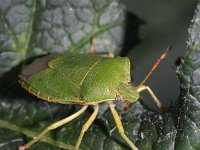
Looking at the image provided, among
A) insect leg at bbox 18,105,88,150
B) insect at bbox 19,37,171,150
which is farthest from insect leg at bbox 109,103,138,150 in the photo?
insect leg at bbox 18,105,88,150

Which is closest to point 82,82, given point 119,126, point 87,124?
point 87,124

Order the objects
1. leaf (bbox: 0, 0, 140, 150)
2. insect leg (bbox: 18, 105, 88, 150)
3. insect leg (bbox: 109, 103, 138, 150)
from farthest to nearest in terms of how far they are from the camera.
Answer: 1. leaf (bbox: 0, 0, 140, 150)
2. insect leg (bbox: 18, 105, 88, 150)
3. insect leg (bbox: 109, 103, 138, 150)

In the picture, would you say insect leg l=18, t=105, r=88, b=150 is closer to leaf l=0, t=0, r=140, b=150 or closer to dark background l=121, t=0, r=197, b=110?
leaf l=0, t=0, r=140, b=150

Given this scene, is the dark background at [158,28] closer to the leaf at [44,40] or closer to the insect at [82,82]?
the leaf at [44,40]

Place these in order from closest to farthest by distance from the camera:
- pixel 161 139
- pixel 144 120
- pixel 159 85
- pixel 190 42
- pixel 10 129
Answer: pixel 190 42 < pixel 161 139 < pixel 144 120 < pixel 10 129 < pixel 159 85

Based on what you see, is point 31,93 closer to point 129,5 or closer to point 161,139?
point 161,139

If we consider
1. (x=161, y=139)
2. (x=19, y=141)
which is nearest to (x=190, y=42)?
(x=161, y=139)
